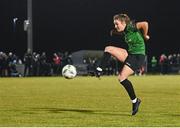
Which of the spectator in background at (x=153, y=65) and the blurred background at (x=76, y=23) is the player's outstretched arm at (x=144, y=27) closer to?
the spectator in background at (x=153, y=65)

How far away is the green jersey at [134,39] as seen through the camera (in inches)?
501

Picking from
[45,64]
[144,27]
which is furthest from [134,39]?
[45,64]

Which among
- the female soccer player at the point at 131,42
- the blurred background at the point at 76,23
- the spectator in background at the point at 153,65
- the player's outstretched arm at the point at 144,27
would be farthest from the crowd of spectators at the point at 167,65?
the player's outstretched arm at the point at 144,27

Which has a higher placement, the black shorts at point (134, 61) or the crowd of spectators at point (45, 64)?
the black shorts at point (134, 61)

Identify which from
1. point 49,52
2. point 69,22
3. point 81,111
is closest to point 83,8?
point 69,22

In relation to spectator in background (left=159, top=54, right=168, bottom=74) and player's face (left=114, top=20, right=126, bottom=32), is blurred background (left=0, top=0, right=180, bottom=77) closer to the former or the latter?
spectator in background (left=159, top=54, right=168, bottom=74)

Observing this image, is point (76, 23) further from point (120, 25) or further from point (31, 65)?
point (120, 25)

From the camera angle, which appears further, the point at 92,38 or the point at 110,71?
the point at 92,38

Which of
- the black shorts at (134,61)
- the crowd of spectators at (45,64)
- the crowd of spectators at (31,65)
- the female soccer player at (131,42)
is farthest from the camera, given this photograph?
the crowd of spectators at (45,64)

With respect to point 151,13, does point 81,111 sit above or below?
below

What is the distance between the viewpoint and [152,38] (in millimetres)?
57312

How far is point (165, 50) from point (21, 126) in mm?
48615

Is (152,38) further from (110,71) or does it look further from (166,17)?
(110,71)

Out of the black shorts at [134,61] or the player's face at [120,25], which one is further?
the black shorts at [134,61]
